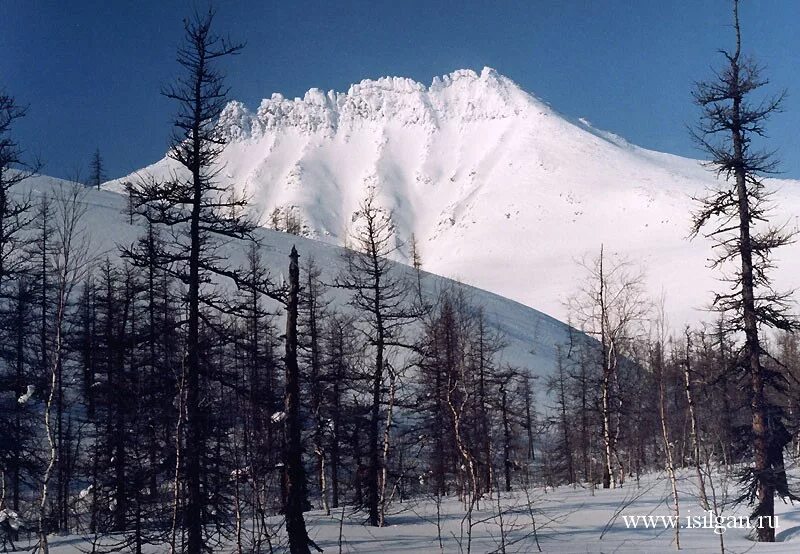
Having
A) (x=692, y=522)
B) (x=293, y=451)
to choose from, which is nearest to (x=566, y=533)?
(x=692, y=522)

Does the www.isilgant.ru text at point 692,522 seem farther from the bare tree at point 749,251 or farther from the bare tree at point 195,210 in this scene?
the bare tree at point 195,210

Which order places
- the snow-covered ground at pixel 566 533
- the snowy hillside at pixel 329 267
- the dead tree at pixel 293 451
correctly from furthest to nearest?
the snowy hillside at pixel 329 267 → the snow-covered ground at pixel 566 533 → the dead tree at pixel 293 451

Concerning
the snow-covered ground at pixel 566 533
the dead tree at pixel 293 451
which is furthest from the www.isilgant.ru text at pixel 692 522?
the dead tree at pixel 293 451

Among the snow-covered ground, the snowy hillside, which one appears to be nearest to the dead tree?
the snow-covered ground

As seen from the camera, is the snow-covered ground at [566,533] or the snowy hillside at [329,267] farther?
the snowy hillside at [329,267]

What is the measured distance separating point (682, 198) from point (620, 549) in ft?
635

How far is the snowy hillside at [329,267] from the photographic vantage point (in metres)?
69.2

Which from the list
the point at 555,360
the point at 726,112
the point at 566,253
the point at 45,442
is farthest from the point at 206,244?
the point at 566,253

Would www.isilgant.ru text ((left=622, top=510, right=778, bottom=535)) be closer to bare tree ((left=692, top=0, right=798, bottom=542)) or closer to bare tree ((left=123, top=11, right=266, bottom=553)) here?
bare tree ((left=692, top=0, right=798, bottom=542))

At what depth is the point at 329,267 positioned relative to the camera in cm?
7681

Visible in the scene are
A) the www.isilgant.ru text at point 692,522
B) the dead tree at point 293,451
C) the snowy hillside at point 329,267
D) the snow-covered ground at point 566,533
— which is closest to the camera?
the dead tree at point 293,451

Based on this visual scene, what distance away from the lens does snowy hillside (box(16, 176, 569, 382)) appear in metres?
69.2

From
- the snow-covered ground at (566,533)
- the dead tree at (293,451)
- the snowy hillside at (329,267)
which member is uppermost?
the snowy hillside at (329,267)

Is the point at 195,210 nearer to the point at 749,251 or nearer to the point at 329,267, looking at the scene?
the point at 749,251
